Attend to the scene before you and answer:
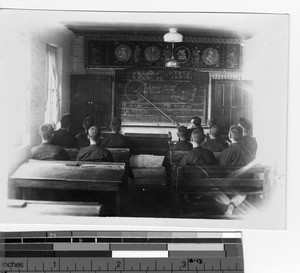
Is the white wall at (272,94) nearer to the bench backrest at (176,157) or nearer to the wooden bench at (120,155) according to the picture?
the bench backrest at (176,157)

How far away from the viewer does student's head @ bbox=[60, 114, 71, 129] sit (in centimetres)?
187

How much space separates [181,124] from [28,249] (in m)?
0.75

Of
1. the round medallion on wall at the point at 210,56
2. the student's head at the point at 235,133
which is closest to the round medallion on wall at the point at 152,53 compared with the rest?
the round medallion on wall at the point at 210,56

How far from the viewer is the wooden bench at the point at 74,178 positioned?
1.88m

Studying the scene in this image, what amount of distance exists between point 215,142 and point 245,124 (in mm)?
135

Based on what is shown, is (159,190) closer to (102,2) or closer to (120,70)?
(120,70)

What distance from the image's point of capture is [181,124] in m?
1.88

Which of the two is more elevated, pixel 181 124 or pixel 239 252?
pixel 181 124

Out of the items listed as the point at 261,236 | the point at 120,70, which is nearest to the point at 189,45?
the point at 120,70

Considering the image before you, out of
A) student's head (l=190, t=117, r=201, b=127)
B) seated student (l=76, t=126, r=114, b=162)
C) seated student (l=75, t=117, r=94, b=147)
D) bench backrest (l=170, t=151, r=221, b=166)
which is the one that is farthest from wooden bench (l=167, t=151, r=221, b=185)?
seated student (l=75, t=117, r=94, b=147)

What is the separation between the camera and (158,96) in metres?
1.88

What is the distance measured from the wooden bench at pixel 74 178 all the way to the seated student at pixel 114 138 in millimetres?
74

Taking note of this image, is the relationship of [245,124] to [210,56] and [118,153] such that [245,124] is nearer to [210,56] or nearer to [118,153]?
[210,56]

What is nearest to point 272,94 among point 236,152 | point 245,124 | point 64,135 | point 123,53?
point 245,124
